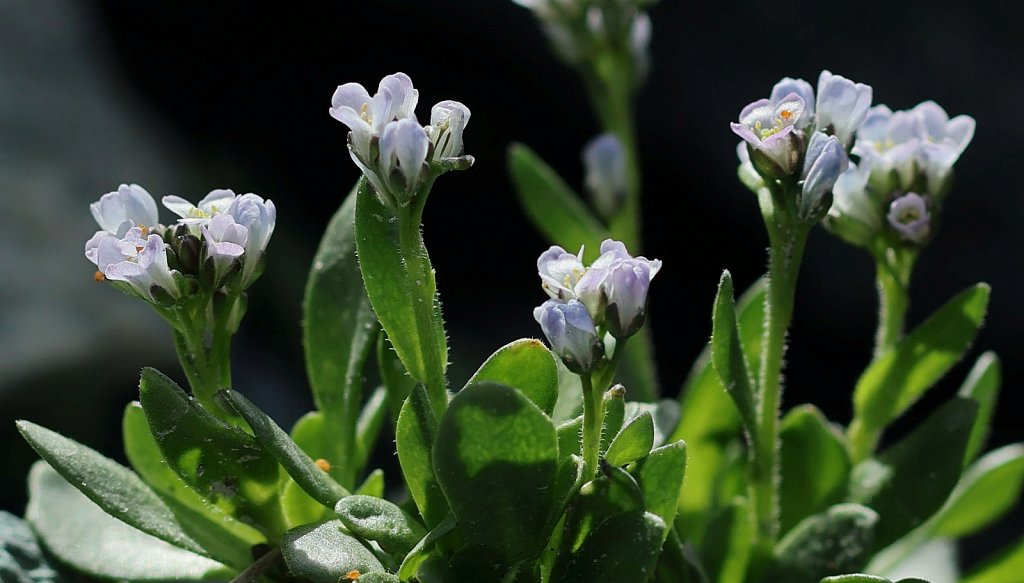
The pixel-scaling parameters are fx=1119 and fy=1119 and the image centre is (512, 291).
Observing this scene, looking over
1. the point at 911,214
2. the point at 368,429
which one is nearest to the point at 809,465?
the point at 911,214

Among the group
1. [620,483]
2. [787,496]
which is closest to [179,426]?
[620,483]

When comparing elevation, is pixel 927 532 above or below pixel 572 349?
below

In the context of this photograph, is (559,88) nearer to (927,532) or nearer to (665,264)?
(665,264)

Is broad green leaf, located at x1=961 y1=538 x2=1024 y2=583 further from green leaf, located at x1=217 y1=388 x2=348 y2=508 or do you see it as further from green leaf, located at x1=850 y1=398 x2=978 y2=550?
green leaf, located at x1=217 y1=388 x2=348 y2=508

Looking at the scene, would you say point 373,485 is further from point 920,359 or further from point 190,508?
point 920,359

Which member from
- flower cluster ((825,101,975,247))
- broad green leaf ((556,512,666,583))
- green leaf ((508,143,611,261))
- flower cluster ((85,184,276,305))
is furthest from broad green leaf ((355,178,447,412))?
green leaf ((508,143,611,261))

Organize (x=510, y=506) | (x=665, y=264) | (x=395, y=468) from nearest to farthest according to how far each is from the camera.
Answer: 1. (x=510, y=506)
2. (x=395, y=468)
3. (x=665, y=264)

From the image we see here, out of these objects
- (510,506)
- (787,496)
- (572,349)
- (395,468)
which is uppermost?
(572,349)
